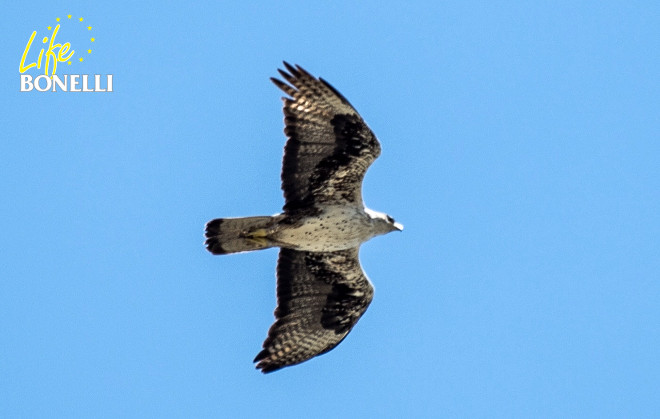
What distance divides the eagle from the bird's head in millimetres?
14

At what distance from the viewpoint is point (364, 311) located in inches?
524

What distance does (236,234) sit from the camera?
40.4 ft

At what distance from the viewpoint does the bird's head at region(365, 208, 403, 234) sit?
12500mm

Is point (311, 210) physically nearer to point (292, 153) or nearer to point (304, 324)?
point (292, 153)

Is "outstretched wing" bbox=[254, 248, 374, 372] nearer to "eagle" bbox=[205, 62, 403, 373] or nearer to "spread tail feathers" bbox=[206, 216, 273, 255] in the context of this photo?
"eagle" bbox=[205, 62, 403, 373]

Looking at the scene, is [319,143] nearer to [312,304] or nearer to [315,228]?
[315,228]

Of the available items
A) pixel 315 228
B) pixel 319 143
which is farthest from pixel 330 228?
pixel 319 143

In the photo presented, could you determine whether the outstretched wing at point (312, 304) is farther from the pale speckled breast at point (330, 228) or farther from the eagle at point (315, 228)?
the pale speckled breast at point (330, 228)

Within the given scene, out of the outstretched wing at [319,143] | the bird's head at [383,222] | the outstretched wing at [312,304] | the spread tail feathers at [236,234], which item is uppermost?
the outstretched wing at [319,143]

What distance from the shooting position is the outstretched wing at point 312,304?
42.9 feet

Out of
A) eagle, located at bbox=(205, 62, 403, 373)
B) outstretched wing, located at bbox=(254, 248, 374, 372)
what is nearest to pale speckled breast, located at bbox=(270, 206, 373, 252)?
eagle, located at bbox=(205, 62, 403, 373)

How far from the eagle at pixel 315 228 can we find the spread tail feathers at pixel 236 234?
0.01 metres

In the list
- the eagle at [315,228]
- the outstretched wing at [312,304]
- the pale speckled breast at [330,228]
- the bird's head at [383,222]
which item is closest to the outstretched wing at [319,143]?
the eagle at [315,228]

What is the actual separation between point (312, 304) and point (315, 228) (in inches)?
48.3
